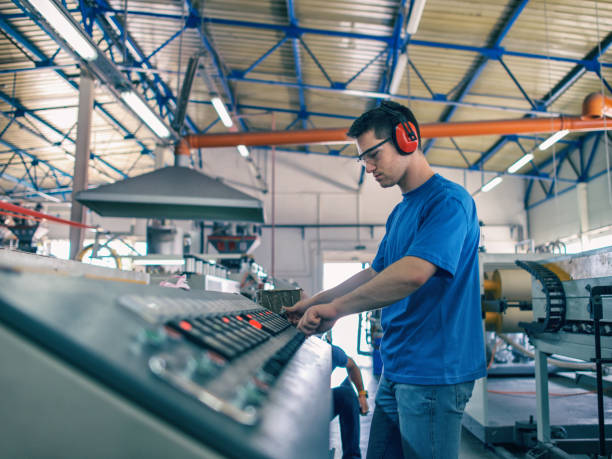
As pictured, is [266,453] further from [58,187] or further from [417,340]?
[58,187]

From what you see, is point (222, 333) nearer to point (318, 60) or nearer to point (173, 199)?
point (173, 199)

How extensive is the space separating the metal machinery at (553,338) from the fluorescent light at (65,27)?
301 cm

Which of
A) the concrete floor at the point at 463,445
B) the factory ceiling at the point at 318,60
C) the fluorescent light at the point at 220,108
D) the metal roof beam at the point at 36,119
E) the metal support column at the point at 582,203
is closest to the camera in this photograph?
the concrete floor at the point at 463,445

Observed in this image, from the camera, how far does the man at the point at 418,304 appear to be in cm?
96

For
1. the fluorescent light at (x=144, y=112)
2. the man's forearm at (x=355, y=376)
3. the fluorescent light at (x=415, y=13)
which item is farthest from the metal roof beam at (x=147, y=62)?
the man's forearm at (x=355, y=376)

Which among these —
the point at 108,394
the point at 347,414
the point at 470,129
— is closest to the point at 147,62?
the point at 470,129

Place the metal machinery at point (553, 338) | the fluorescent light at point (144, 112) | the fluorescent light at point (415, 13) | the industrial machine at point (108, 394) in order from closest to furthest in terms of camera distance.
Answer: the industrial machine at point (108, 394) → the metal machinery at point (553, 338) → the fluorescent light at point (144, 112) → the fluorescent light at point (415, 13)

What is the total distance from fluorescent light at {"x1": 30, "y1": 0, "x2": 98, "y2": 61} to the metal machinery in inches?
119

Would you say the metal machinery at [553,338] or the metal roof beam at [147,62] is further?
the metal roof beam at [147,62]

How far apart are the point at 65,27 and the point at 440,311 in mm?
2975

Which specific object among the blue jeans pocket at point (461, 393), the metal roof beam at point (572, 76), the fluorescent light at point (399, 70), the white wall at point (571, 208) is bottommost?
the blue jeans pocket at point (461, 393)

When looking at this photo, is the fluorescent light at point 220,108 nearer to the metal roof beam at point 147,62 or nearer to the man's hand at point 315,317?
the metal roof beam at point 147,62

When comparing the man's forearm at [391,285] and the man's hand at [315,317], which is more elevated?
the man's forearm at [391,285]

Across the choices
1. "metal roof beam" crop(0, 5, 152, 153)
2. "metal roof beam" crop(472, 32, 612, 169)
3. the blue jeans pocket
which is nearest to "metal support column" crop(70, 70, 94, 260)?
"metal roof beam" crop(0, 5, 152, 153)
